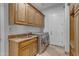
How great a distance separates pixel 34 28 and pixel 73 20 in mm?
1119

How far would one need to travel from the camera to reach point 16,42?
1.57m

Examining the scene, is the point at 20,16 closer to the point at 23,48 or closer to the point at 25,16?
the point at 25,16

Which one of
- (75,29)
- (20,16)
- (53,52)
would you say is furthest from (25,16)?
(75,29)

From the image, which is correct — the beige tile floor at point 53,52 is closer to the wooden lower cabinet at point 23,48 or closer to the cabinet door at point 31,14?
the wooden lower cabinet at point 23,48

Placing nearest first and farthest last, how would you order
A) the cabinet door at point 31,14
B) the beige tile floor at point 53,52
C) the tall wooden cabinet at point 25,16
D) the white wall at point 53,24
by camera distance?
the beige tile floor at point 53,52 < the white wall at point 53,24 < the tall wooden cabinet at point 25,16 < the cabinet door at point 31,14

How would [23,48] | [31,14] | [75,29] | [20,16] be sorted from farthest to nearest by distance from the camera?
[31,14] → [20,16] → [23,48] → [75,29]

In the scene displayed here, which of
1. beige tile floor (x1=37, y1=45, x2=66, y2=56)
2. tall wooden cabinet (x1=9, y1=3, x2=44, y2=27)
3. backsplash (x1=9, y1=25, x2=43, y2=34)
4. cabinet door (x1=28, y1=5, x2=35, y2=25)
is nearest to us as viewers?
beige tile floor (x1=37, y1=45, x2=66, y2=56)

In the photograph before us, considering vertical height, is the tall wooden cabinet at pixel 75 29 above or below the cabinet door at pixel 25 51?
above

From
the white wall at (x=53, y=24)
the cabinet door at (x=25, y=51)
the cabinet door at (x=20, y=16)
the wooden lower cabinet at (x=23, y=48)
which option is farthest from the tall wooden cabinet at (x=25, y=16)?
the cabinet door at (x=25, y=51)

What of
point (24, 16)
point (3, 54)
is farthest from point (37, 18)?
point (3, 54)

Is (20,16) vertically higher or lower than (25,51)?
higher

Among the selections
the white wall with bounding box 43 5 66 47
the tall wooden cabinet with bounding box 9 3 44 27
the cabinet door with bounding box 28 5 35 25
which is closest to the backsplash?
the tall wooden cabinet with bounding box 9 3 44 27

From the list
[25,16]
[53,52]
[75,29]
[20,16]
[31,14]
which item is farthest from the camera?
[31,14]

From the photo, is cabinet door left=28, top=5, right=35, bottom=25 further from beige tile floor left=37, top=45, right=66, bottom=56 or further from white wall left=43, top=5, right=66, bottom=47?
beige tile floor left=37, top=45, right=66, bottom=56
